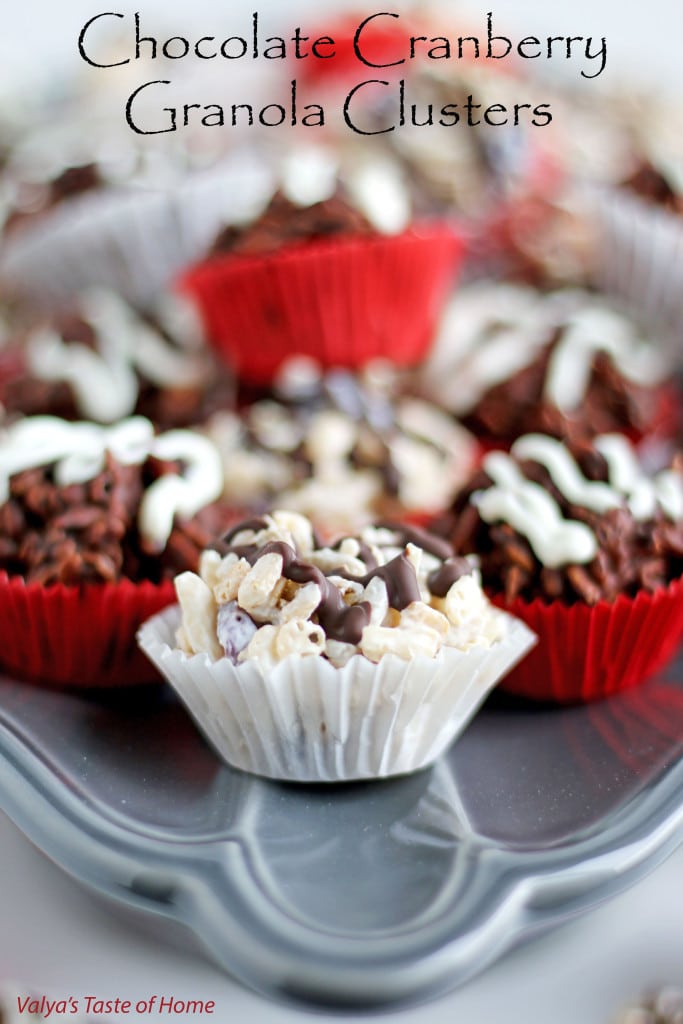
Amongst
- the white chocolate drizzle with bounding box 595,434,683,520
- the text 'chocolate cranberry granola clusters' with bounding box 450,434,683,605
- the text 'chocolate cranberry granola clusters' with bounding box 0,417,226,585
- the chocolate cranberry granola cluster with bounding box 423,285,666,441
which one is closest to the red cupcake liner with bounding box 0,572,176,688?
the text 'chocolate cranberry granola clusters' with bounding box 0,417,226,585

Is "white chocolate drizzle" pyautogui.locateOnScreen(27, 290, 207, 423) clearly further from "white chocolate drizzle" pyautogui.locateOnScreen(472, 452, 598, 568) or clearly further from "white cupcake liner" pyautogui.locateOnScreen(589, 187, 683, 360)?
"white cupcake liner" pyautogui.locateOnScreen(589, 187, 683, 360)

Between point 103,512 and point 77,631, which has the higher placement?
point 103,512

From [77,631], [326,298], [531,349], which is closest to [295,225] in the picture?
[326,298]

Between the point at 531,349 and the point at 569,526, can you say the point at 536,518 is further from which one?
the point at 531,349

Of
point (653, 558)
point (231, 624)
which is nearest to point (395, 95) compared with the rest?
point (653, 558)

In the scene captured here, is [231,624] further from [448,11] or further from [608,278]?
[448,11]
